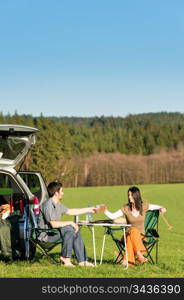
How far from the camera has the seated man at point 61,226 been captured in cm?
750

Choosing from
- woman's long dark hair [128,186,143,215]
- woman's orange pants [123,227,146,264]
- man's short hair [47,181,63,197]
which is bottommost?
woman's orange pants [123,227,146,264]

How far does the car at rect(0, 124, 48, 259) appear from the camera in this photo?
25.7 feet

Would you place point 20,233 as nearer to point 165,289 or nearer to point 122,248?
point 122,248

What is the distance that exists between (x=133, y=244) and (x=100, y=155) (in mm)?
88285

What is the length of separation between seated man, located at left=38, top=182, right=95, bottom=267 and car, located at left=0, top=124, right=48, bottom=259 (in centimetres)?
18

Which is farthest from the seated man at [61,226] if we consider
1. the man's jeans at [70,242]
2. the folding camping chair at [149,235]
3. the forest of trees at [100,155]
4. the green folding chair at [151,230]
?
the forest of trees at [100,155]

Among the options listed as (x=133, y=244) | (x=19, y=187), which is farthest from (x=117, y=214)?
(x=19, y=187)

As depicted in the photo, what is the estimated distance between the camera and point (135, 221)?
7965 millimetres

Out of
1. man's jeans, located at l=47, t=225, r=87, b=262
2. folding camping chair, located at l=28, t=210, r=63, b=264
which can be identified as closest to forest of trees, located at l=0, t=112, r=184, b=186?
folding camping chair, located at l=28, t=210, r=63, b=264

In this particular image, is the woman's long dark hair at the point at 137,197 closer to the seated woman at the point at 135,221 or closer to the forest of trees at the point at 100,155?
the seated woman at the point at 135,221

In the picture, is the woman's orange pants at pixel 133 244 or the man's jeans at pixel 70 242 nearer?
the man's jeans at pixel 70 242

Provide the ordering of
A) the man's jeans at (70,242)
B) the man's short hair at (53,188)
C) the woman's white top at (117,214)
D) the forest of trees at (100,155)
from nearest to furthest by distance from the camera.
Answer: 1. the man's jeans at (70,242)
2. the man's short hair at (53,188)
3. the woman's white top at (117,214)
4. the forest of trees at (100,155)

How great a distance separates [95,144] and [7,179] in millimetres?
103133

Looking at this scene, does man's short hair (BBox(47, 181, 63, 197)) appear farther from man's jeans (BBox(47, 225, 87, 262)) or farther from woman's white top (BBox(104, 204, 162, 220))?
woman's white top (BBox(104, 204, 162, 220))
